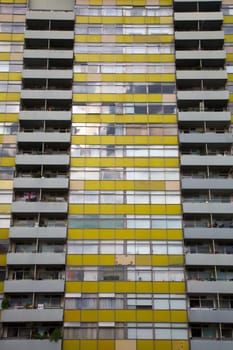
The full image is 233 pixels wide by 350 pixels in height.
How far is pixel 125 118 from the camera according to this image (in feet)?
178

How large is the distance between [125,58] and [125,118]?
8582 mm

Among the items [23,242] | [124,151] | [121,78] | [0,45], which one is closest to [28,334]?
[23,242]

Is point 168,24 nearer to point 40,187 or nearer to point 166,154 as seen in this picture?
point 166,154

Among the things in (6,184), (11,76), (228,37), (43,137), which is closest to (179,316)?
(6,184)

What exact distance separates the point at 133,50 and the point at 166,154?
48.7 ft

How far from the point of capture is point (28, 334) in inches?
1797

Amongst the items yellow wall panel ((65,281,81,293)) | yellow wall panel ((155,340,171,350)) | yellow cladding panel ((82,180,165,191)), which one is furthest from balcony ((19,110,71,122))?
yellow wall panel ((155,340,171,350))

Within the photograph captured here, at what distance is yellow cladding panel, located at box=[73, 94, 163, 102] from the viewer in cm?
5516

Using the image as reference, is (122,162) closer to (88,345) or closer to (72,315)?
(72,315)

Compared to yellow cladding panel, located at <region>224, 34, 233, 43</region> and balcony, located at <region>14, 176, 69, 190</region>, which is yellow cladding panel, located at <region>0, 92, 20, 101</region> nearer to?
balcony, located at <region>14, 176, 69, 190</region>

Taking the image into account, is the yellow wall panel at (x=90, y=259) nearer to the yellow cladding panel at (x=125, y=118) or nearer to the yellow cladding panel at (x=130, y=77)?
the yellow cladding panel at (x=125, y=118)

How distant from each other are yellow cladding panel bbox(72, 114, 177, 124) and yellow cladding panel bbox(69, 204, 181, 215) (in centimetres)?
1031

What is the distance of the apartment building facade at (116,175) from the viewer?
45.5 meters

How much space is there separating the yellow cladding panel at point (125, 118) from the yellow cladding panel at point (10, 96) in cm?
725
